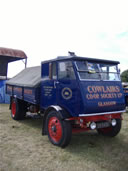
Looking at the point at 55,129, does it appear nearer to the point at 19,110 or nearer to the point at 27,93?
the point at 27,93

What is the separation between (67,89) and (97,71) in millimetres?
1066

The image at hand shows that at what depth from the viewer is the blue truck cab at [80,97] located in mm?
4516

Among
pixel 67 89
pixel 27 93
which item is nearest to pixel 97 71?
pixel 67 89

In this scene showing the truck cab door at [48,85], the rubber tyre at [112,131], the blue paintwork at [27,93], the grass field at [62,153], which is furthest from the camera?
the blue paintwork at [27,93]


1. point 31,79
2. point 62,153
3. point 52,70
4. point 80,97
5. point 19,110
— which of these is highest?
point 52,70

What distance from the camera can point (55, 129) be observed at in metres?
4.88

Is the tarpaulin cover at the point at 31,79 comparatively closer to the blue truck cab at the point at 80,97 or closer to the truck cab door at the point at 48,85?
the truck cab door at the point at 48,85

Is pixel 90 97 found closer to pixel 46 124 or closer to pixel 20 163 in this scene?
pixel 46 124

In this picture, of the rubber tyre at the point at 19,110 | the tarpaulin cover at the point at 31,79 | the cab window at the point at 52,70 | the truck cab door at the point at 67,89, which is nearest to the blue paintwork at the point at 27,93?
the tarpaulin cover at the point at 31,79

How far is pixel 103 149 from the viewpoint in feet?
15.6

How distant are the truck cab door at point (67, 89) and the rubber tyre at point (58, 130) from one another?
1.14 feet

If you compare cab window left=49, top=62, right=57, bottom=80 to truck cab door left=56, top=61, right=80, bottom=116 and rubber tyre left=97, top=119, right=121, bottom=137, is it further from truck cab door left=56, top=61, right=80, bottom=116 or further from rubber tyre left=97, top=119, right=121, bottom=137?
rubber tyre left=97, top=119, right=121, bottom=137

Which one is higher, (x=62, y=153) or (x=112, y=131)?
(x=112, y=131)

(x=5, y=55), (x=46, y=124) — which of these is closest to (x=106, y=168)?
(x=46, y=124)
